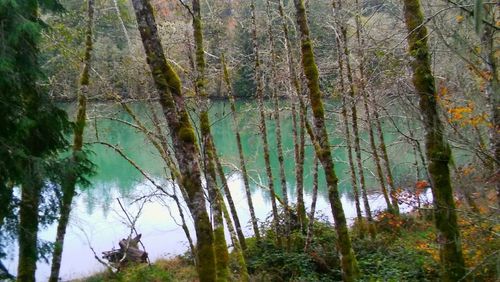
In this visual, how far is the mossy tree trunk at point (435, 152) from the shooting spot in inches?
195

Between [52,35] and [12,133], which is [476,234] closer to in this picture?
[12,133]

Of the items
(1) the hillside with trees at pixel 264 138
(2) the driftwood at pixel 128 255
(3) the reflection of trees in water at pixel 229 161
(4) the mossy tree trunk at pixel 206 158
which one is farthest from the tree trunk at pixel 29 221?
(3) the reflection of trees in water at pixel 229 161

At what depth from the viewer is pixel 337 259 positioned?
10180 millimetres

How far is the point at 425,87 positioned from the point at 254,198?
1667 centimetres

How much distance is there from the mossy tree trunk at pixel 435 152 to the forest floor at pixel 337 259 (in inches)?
34.0

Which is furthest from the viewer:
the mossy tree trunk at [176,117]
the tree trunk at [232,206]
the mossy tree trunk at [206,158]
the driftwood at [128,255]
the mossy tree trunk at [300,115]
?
the driftwood at [128,255]

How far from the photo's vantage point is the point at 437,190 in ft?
16.9

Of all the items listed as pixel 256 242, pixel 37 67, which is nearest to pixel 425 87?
pixel 37 67

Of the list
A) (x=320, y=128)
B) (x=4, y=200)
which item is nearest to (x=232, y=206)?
(x=320, y=128)

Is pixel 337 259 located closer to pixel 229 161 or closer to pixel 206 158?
pixel 206 158

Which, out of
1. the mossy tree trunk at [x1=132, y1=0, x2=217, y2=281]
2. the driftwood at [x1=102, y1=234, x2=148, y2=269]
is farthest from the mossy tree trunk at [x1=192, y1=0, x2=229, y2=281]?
the driftwood at [x1=102, y1=234, x2=148, y2=269]

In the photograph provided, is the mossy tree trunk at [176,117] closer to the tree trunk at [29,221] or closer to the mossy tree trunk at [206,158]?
the mossy tree trunk at [206,158]

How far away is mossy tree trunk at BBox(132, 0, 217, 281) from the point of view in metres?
4.83

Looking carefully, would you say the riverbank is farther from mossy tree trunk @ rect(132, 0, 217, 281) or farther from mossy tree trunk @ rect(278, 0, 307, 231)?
mossy tree trunk @ rect(132, 0, 217, 281)
